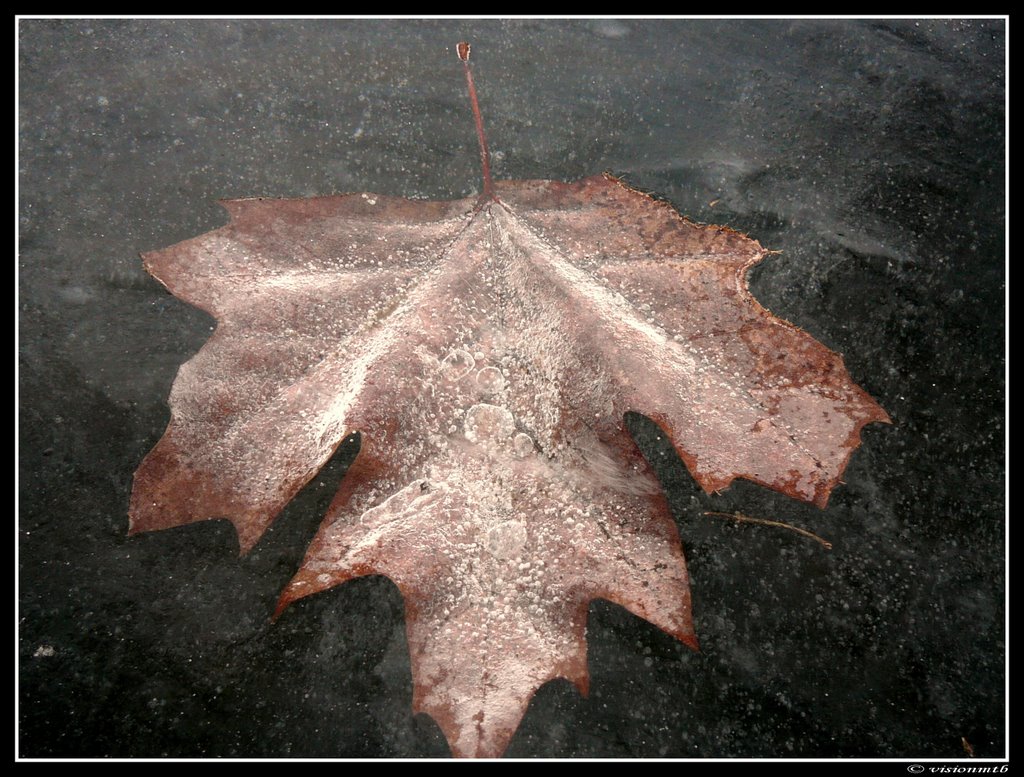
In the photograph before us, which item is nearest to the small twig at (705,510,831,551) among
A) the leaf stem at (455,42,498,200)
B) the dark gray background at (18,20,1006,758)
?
the dark gray background at (18,20,1006,758)

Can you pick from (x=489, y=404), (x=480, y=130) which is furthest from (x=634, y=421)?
(x=480, y=130)

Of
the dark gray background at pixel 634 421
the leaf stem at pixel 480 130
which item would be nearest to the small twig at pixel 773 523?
the dark gray background at pixel 634 421

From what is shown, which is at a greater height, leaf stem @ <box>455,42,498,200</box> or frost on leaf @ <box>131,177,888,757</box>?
leaf stem @ <box>455,42,498,200</box>

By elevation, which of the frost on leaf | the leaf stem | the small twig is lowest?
the small twig

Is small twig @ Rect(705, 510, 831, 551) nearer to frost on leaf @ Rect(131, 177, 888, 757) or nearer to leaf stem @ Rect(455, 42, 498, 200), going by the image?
frost on leaf @ Rect(131, 177, 888, 757)

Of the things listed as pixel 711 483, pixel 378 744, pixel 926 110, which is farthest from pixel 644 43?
pixel 378 744

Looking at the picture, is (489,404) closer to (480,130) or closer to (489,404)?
(489,404)

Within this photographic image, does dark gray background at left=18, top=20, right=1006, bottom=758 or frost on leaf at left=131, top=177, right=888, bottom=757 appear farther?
dark gray background at left=18, top=20, right=1006, bottom=758
